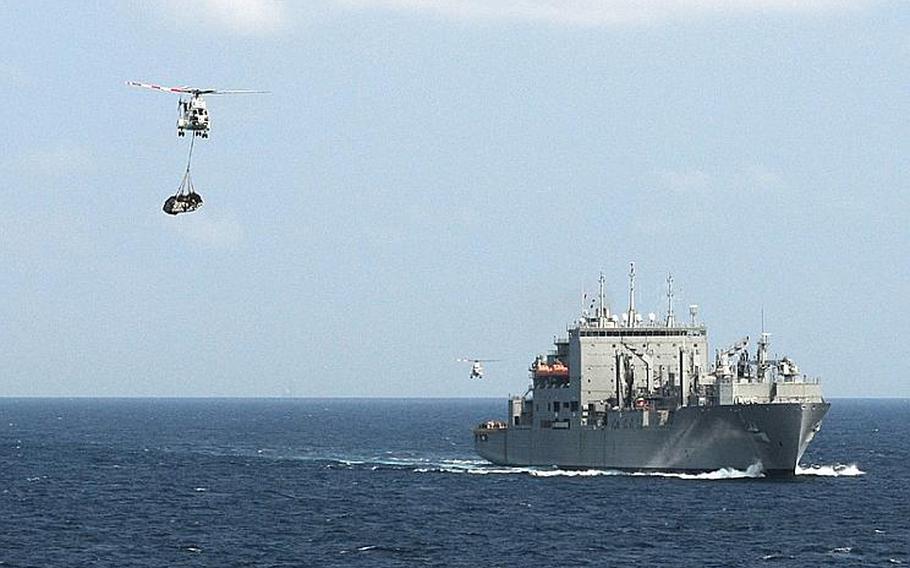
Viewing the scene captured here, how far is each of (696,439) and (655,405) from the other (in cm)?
483

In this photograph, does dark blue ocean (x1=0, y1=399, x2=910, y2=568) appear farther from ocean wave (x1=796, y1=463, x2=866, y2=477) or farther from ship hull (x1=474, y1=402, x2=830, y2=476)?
ship hull (x1=474, y1=402, x2=830, y2=476)

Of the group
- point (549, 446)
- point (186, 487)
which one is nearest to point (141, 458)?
point (186, 487)

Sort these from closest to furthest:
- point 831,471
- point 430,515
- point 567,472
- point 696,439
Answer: point 430,515 → point 696,439 → point 567,472 → point 831,471

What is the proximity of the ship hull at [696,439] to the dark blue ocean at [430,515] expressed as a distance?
1388mm

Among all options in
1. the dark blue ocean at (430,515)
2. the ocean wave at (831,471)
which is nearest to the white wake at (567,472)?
the dark blue ocean at (430,515)

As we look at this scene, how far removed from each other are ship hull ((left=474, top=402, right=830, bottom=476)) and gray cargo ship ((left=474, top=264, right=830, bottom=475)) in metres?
0.06

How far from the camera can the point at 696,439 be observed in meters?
90.2

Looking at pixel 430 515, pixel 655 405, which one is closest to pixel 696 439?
pixel 655 405

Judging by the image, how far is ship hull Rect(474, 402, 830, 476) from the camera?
87312mm

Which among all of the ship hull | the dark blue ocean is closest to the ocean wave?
the dark blue ocean

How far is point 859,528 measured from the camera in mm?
69875

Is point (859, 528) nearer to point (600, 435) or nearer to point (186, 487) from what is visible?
point (600, 435)

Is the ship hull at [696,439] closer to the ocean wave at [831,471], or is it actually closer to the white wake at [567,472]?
the white wake at [567,472]

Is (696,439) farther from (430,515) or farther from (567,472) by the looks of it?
(430,515)
